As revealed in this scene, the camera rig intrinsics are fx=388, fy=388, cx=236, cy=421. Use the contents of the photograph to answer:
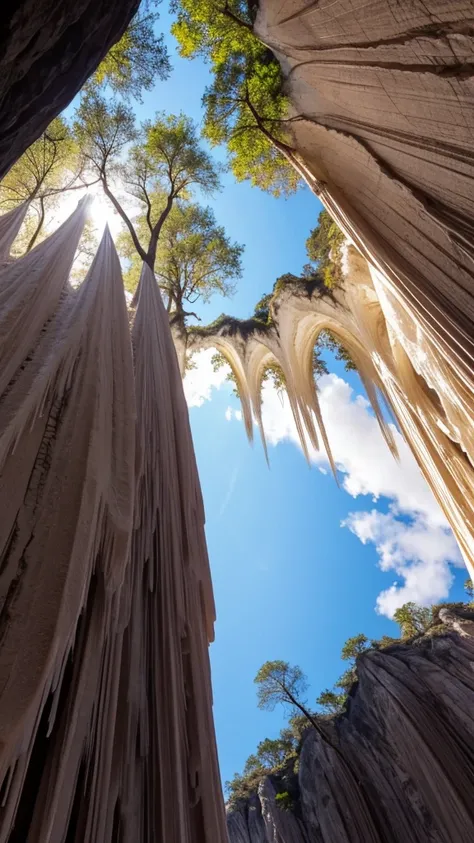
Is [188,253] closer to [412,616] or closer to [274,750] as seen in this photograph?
[412,616]

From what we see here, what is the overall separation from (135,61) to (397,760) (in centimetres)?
1091

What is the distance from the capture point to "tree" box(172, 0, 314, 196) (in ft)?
16.1

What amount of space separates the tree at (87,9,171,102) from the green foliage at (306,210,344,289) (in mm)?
3138

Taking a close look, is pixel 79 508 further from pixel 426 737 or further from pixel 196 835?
pixel 426 737

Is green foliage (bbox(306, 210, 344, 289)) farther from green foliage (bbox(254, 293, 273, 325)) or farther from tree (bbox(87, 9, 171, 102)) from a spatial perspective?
tree (bbox(87, 9, 171, 102))

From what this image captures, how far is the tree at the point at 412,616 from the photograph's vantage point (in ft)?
31.6

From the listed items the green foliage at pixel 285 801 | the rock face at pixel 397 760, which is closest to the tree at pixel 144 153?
the rock face at pixel 397 760

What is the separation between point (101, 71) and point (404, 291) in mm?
6050

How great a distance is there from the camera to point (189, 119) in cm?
648

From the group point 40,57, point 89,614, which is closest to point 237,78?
point 40,57

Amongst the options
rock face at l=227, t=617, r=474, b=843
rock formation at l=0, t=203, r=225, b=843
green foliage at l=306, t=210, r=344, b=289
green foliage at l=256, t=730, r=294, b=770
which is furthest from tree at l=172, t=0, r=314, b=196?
green foliage at l=256, t=730, r=294, b=770

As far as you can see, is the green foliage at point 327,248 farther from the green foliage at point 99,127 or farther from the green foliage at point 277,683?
the green foliage at point 277,683

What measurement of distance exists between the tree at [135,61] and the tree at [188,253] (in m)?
1.79

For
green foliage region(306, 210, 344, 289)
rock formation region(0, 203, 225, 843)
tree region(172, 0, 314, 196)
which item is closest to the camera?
rock formation region(0, 203, 225, 843)
